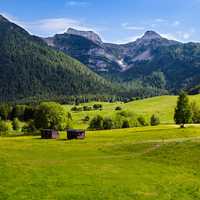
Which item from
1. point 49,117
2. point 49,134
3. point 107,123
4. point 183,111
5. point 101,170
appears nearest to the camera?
point 101,170

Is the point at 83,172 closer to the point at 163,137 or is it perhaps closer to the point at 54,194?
the point at 54,194

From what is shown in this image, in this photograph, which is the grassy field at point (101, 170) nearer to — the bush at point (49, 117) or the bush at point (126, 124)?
the bush at point (49, 117)

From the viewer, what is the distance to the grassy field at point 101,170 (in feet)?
160

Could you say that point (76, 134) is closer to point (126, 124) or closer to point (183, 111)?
point (183, 111)

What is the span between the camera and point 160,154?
72750mm

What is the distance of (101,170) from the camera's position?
60.3 metres

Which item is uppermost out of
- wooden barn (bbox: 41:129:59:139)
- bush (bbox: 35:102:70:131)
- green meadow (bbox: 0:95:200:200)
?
bush (bbox: 35:102:70:131)

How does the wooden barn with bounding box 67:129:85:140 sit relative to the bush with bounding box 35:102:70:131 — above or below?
below

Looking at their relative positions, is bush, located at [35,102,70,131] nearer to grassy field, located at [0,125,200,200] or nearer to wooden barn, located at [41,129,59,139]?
wooden barn, located at [41,129,59,139]

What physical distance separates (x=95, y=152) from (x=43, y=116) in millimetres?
77195

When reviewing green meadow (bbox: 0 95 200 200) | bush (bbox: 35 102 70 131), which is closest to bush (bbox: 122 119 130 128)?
bush (bbox: 35 102 70 131)

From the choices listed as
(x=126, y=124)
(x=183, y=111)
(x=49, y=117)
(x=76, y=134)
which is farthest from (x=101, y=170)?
(x=126, y=124)

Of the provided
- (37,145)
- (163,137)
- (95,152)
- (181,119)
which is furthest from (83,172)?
(181,119)

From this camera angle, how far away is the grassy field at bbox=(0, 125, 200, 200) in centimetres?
4862
